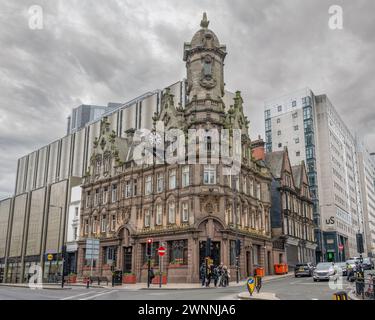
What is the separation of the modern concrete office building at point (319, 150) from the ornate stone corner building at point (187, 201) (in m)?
38.1

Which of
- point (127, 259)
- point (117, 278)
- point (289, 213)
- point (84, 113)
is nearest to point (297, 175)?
point (289, 213)

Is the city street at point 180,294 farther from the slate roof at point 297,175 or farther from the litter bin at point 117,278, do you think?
the slate roof at point 297,175

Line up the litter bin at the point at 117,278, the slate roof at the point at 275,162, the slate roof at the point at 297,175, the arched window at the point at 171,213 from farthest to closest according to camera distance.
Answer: the slate roof at the point at 297,175 < the slate roof at the point at 275,162 < the arched window at the point at 171,213 < the litter bin at the point at 117,278

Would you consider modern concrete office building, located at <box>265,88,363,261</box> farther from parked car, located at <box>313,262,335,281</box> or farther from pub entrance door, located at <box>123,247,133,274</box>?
parked car, located at <box>313,262,335,281</box>

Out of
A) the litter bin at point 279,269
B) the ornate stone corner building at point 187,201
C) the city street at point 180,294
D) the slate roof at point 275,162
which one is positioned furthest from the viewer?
the slate roof at point 275,162

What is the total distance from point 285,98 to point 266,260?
5435 cm

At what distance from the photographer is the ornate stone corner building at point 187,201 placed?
42750 mm

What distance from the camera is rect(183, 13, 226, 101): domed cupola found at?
48.5 metres

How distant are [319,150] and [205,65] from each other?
169 ft

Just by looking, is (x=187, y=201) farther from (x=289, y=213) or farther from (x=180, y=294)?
(x=289, y=213)

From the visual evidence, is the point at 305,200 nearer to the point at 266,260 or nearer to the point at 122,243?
the point at 266,260

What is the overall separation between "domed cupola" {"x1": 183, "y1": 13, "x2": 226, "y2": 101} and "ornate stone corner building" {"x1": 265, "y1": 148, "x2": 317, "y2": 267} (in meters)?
18.4

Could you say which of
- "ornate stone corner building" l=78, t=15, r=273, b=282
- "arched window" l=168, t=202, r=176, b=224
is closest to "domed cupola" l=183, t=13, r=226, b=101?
"ornate stone corner building" l=78, t=15, r=273, b=282

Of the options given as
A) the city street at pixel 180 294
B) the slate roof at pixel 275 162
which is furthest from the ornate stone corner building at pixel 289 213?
the city street at pixel 180 294
